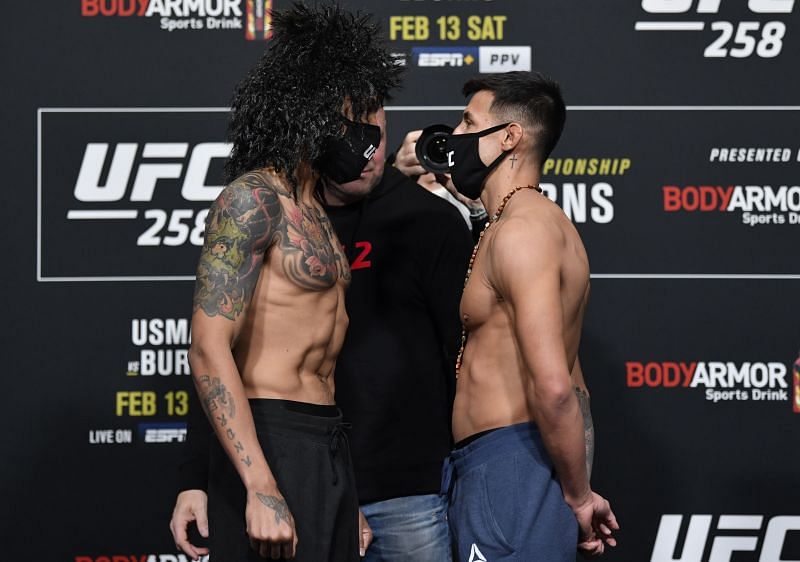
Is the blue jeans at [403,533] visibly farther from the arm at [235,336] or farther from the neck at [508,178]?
the neck at [508,178]

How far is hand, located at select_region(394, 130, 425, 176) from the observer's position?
2562mm

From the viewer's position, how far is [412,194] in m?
2.44

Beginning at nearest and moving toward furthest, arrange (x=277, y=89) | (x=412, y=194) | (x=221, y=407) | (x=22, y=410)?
1. (x=221, y=407)
2. (x=277, y=89)
3. (x=412, y=194)
4. (x=22, y=410)

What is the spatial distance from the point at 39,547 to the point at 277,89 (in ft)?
6.00

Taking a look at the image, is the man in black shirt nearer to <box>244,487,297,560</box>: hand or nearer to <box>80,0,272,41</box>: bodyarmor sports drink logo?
<box>244,487,297,560</box>: hand

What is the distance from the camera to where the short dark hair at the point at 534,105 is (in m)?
2.04

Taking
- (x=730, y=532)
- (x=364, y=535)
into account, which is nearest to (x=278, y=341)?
(x=364, y=535)

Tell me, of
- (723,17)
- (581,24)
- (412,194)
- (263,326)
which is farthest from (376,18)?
(263,326)

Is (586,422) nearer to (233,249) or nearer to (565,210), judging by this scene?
(233,249)

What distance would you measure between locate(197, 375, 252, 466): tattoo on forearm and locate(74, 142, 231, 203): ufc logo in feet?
4.75

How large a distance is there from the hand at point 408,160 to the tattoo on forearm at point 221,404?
1.07 metres

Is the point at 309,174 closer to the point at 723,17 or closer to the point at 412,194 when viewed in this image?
the point at 412,194

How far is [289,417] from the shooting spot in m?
1.78

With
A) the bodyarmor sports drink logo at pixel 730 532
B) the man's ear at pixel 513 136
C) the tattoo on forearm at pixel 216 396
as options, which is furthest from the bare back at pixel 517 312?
the bodyarmor sports drink logo at pixel 730 532
